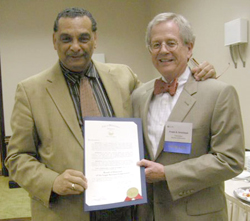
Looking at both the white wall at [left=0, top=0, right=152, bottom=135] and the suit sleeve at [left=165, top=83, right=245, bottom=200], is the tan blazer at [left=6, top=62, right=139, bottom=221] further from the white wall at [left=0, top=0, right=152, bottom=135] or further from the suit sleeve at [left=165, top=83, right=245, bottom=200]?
the white wall at [left=0, top=0, right=152, bottom=135]

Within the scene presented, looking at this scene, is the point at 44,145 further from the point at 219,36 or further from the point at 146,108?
the point at 219,36

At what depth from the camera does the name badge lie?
1384 millimetres

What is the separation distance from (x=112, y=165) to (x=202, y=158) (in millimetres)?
436

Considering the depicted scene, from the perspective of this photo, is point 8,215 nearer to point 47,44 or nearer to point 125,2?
point 47,44

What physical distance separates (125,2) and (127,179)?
16.7 feet

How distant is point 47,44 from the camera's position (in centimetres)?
561

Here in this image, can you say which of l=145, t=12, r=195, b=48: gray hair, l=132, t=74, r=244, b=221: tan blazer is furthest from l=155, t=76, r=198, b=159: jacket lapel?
l=145, t=12, r=195, b=48: gray hair

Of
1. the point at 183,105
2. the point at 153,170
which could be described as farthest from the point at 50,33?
the point at 153,170

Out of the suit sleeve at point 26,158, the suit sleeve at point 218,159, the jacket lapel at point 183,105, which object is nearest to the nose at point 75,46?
the suit sleeve at point 26,158

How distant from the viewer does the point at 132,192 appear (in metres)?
1.34

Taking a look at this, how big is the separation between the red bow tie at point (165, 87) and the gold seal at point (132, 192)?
54 centimetres

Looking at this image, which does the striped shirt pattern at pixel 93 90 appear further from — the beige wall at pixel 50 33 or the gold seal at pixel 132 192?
the beige wall at pixel 50 33

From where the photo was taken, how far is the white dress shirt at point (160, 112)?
1.49 m

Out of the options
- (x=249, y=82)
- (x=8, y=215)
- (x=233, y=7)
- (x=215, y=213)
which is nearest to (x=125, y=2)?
(x=233, y=7)
